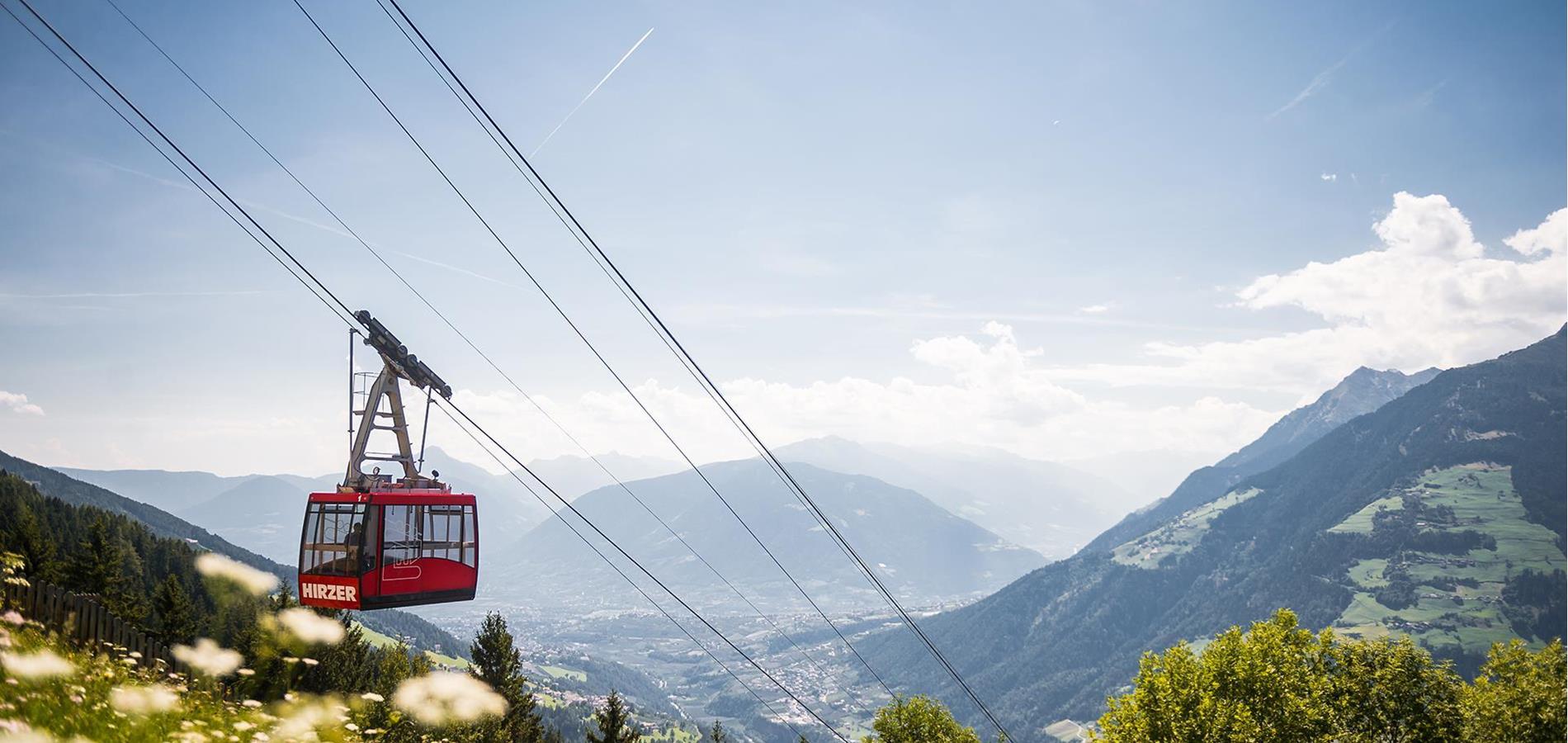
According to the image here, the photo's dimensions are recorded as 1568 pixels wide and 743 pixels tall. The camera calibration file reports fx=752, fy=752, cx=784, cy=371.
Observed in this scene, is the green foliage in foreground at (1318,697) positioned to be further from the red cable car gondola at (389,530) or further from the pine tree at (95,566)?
the pine tree at (95,566)

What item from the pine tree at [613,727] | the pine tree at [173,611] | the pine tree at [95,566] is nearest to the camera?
the pine tree at [613,727]

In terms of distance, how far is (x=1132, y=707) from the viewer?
120 ft

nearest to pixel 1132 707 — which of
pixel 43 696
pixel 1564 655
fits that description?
pixel 1564 655

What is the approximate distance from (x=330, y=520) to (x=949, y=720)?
4438 centimetres

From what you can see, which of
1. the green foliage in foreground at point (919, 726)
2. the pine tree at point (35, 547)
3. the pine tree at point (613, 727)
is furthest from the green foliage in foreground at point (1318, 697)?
the pine tree at point (35, 547)

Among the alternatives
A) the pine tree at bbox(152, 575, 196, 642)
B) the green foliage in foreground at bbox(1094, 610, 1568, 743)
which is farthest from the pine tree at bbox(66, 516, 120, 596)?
the green foliage in foreground at bbox(1094, 610, 1568, 743)

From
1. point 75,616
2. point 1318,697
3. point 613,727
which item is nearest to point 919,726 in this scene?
point 613,727

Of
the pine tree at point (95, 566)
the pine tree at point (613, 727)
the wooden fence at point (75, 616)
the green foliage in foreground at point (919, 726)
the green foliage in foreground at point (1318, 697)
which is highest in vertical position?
the wooden fence at point (75, 616)

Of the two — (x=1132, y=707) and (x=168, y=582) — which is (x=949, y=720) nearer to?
(x=1132, y=707)

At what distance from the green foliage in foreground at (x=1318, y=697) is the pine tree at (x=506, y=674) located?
38.5 m

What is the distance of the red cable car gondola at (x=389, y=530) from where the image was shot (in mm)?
22688

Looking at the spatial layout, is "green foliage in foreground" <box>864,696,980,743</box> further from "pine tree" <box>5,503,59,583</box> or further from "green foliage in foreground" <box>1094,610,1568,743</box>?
"pine tree" <box>5,503,59,583</box>

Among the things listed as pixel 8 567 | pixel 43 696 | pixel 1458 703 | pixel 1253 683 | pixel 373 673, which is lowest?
pixel 373 673

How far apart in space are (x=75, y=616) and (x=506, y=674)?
→ 48521 millimetres
